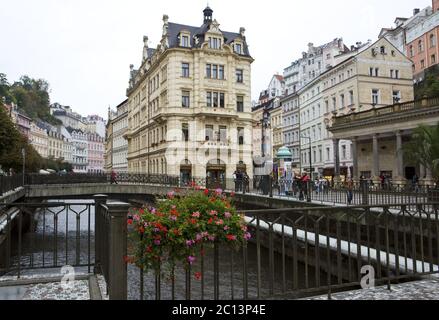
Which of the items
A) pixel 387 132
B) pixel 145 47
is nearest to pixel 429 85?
pixel 387 132

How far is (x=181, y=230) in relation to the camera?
4.47 meters

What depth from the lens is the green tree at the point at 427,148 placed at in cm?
1573

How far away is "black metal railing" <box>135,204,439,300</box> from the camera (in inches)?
213

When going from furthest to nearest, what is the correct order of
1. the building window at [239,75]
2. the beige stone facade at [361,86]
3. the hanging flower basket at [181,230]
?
the building window at [239,75] → the beige stone facade at [361,86] → the hanging flower basket at [181,230]

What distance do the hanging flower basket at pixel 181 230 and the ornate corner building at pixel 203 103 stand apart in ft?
131

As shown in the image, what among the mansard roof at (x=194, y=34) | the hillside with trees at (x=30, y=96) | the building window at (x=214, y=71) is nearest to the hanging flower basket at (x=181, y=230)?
the building window at (x=214, y=71)

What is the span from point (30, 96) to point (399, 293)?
437 ft

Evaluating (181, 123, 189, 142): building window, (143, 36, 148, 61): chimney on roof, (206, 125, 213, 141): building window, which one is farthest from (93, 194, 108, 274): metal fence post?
(143, 36, 148, 61): chimney on roof

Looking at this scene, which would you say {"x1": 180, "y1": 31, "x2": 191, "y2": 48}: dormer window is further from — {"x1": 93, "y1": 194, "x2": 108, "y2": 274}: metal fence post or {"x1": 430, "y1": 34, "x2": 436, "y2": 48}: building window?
{"x1": 93, "y1": 194, "x2": 108, "y2": 274}: metal fence post

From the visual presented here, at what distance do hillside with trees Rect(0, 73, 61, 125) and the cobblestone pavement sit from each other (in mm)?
110844

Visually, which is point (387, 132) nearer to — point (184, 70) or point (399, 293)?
point (184, 70)

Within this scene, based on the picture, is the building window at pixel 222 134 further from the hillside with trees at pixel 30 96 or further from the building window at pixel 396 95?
the hillside with trees at pixel 30 96

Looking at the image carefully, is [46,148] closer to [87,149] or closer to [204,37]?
[87,149]
